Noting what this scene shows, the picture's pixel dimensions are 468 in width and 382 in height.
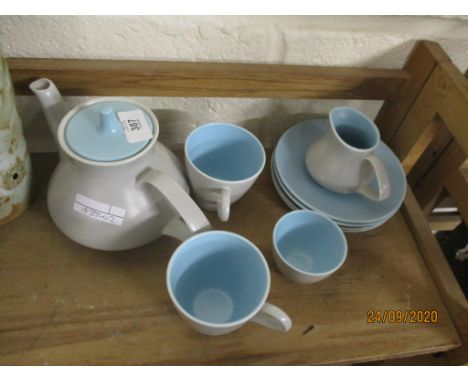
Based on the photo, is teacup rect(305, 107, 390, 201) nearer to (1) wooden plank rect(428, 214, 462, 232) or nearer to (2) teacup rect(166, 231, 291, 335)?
(2) teacup rect(166, 231, 291, 335)

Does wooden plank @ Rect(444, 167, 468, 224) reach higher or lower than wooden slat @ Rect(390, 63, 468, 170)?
lower

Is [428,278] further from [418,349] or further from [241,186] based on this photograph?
[241,186]

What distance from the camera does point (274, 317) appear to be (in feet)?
1.42

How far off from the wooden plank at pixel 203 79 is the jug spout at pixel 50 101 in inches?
1.4

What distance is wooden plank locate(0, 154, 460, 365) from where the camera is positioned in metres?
0.47

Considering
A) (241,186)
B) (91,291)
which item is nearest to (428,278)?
(241,186)

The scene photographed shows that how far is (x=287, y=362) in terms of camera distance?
0.48 metres

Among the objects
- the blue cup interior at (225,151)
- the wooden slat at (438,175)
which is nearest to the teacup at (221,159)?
the blue cup interior at (225,151)

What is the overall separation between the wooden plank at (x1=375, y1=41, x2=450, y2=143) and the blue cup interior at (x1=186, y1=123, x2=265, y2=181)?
253 millimetres

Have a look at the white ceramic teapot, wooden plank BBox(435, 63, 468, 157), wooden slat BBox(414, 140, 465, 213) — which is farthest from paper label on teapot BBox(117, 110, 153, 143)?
wooden slat BBox(414, 140, 465, 213)

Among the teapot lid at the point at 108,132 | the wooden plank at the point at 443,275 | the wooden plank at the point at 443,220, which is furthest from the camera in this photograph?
the wooden plank at the point at 443,220

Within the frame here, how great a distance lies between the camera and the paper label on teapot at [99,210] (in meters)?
0.46

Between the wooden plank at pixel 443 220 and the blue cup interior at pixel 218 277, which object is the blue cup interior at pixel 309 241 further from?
the wooden plank at pixel 443 220

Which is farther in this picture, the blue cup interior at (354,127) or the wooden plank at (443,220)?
the wooden plank at (443,220)
